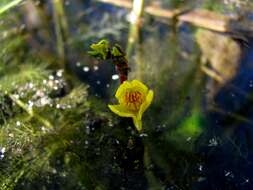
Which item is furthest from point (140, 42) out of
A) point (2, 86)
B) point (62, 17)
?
point (2, 86)

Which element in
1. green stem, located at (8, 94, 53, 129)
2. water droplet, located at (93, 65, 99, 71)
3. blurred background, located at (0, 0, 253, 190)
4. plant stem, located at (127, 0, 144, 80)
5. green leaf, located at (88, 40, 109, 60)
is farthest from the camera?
plant stem, located at (127, 0, 144, 80)

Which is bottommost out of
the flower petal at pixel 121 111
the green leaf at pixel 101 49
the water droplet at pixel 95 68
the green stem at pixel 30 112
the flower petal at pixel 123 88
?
the green stem at pixel 30 112

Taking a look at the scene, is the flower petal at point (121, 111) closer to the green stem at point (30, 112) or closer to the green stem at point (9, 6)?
the green stem at point (30, 112)

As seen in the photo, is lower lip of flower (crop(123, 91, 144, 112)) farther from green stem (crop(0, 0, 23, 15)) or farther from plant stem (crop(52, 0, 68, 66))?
green stem (crop(0, 0, 23, 15))

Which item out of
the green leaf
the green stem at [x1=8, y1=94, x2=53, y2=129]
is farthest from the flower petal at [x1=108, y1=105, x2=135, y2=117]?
the green stem at [x1=8, y1=94, x2=53, y2=129]

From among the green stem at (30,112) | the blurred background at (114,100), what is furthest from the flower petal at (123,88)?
the green stem at (30,112)

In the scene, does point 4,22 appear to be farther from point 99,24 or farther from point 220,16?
point 220,16

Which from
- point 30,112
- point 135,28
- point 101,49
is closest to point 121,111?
point 101,49
